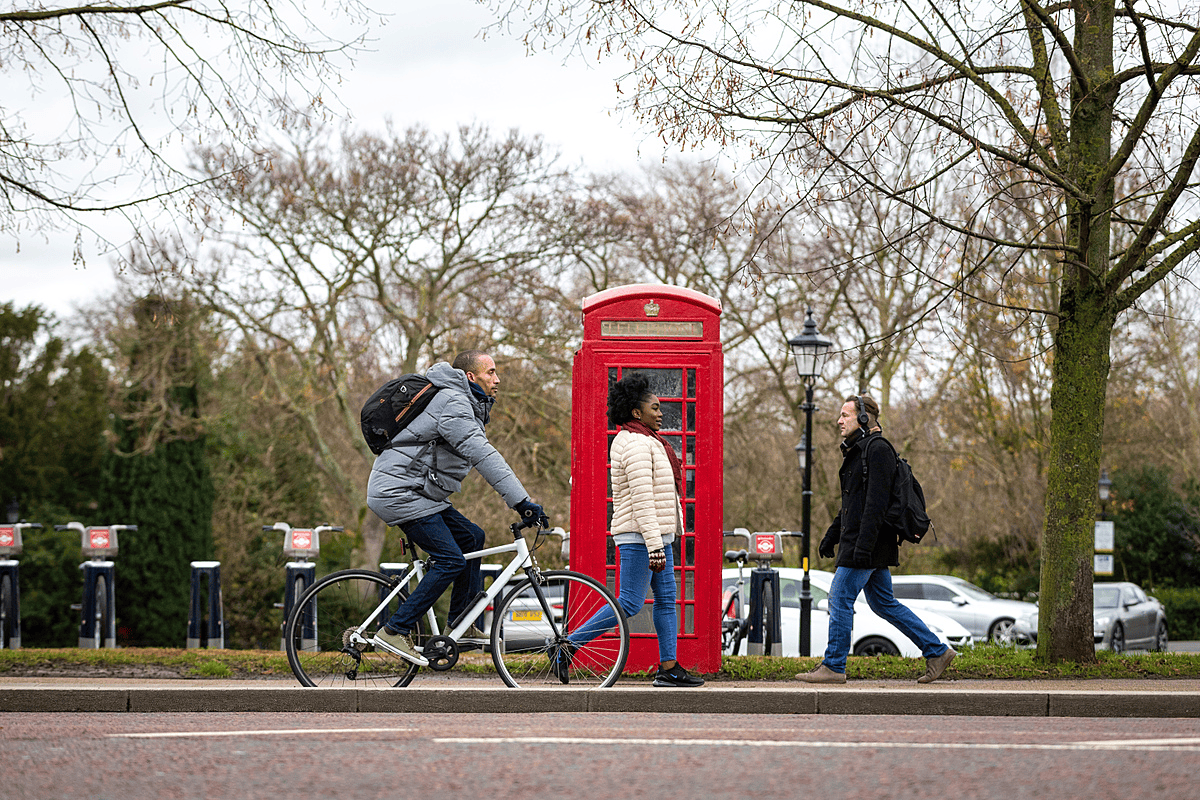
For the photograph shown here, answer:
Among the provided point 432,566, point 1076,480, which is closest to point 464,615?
point 432,566

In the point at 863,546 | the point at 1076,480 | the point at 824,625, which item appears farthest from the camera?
the point at 824,625

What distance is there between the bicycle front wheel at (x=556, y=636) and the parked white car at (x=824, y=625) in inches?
255

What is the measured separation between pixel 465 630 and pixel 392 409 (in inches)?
51.1

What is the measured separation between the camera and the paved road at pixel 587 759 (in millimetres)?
4332

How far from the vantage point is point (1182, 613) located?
96.7ft

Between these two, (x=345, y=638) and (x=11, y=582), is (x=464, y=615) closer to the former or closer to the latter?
(x=345, y=638)

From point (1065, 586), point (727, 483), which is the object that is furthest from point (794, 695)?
point (727, 483)

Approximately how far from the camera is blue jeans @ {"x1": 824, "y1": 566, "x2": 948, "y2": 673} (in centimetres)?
827

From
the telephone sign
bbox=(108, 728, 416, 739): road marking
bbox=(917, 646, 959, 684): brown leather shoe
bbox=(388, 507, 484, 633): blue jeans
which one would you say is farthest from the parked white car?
bbox=(108, 728, 416, 739): road marking

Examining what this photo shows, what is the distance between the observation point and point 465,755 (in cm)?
493

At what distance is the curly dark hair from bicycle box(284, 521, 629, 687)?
0.91 metres

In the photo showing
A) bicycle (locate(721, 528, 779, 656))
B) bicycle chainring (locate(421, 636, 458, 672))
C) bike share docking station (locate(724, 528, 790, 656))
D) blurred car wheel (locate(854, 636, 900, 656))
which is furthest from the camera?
blurred car wheel (locate(854, 636, 900, 656))

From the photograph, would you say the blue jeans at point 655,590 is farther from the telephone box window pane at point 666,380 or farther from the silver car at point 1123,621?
the silver car at point 1123,621

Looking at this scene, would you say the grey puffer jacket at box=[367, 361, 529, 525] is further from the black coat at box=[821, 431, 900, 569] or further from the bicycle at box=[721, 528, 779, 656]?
the bicycle at box=[721, 528, 779, 656]
